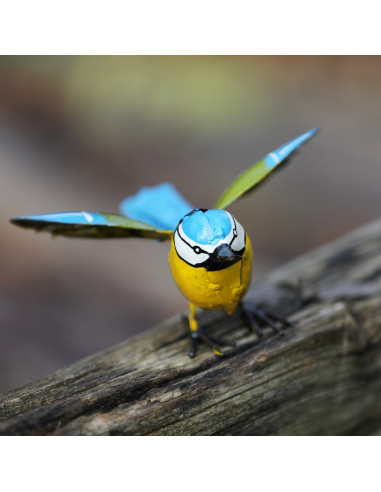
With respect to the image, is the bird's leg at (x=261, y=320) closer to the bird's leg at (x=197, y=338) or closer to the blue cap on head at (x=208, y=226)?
the bird's leg at (x=197, y=338)

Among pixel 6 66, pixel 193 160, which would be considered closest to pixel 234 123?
pixel 193 160

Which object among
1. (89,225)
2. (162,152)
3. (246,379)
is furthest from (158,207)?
(162,152)

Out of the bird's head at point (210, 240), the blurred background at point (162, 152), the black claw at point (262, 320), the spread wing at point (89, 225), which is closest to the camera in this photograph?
the bird's head at point (210, 240)

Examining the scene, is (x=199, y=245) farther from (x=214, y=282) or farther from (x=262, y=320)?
(x=262, y=320)

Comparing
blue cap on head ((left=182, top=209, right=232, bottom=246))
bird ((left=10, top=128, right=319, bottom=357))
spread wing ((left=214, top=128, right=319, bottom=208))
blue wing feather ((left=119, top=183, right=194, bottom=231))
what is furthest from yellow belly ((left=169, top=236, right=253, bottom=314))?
blue wing feather ((left=119, top=183, right=194, bottom=231))

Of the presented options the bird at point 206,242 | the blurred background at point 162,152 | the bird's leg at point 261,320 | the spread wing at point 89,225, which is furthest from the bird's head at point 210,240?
the blurred background at point 162,152

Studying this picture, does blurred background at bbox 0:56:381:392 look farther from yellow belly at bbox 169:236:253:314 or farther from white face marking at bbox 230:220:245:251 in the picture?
white face marking at bbox 230:220:245:251
